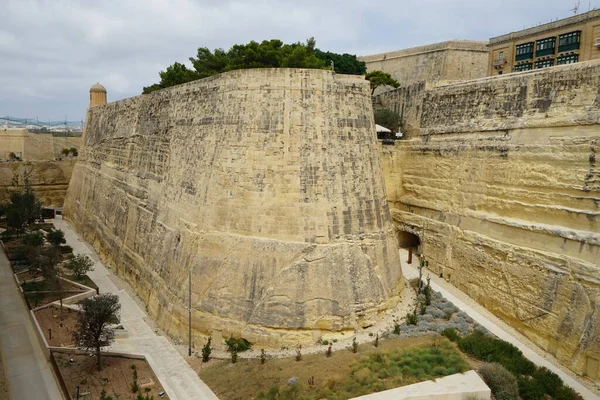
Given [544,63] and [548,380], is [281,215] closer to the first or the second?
[548,380]

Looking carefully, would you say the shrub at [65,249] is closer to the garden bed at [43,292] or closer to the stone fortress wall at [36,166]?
the garden bed at [43,292]

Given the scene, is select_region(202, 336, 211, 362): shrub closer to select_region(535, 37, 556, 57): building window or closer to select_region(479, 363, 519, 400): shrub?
select_region(479, 363, 519, 400): shrub

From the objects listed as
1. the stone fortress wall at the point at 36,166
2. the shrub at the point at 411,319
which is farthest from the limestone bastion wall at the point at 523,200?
the stone fortress wall at the point at 36,166

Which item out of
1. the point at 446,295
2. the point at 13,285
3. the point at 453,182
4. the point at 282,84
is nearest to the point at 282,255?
the point at 282,84

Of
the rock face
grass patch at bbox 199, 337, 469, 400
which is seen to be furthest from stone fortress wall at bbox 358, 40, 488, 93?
the rock face

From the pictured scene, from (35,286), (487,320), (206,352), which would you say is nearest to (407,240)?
(487,320)
